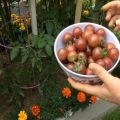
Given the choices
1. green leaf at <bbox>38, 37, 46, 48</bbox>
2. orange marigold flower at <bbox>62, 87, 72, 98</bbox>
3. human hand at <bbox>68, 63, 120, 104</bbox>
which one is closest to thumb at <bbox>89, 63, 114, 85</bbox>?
human hand at <bbox>68, 63, 120, 104</bbox>

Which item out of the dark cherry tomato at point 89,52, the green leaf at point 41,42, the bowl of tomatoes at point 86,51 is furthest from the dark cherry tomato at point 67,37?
the green leaf at point 41,42

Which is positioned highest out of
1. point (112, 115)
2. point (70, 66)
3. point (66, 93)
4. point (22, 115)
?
point (70, 66)

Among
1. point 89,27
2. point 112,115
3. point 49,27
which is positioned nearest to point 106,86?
point 89,27

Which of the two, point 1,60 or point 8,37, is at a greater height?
point 8,37

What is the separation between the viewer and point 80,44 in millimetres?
1735

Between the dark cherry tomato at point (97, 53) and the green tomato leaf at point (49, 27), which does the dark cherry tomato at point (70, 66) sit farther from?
the green tomato leaf at point (49, 27)

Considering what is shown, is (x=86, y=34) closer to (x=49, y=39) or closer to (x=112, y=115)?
(x=49, y=39)

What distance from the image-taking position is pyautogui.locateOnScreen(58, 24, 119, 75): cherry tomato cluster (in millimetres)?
1702

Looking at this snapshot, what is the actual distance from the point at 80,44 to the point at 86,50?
3.3 inches

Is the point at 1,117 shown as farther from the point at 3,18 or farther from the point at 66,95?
the point at 3,18

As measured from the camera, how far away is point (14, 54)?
86.9 inches

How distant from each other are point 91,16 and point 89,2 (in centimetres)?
17

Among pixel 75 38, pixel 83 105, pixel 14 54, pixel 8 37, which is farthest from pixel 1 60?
pixel 75 38

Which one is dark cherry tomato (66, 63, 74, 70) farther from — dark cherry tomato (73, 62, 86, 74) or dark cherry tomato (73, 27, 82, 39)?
dark cherry tomato (73, 27, 82, 39)
